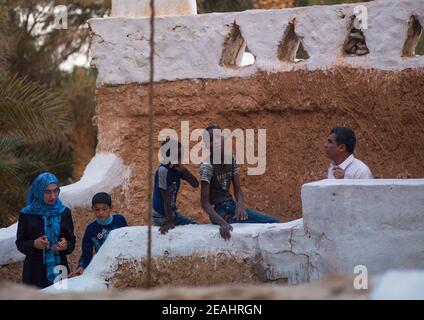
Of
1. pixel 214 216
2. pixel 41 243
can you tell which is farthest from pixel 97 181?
pixel 214 216

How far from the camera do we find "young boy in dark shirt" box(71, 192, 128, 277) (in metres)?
7.74

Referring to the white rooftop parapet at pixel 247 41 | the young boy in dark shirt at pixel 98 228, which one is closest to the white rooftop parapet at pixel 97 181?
the white rooftop parapet at pixel 247 41

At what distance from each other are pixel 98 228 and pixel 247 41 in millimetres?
2014

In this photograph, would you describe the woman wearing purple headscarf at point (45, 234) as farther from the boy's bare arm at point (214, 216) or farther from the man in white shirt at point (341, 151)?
the man in white shirt at point (341, 151)

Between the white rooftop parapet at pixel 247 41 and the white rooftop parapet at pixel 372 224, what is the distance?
1.96 m

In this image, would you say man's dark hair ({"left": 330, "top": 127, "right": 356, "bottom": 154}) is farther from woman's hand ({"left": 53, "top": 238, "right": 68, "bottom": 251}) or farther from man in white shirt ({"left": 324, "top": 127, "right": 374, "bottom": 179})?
woman's hand ({"left": 53, "top": 238, "right": 68, "bottom": 251})

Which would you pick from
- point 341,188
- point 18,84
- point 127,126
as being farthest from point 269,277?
point 18,84

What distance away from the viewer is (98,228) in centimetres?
777

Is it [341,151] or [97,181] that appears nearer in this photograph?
[341,151]

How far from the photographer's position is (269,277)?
6.73 m

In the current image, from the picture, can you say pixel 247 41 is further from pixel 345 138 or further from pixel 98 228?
pixel 98 228

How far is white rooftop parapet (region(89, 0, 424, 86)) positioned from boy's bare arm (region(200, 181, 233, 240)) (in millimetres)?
1704

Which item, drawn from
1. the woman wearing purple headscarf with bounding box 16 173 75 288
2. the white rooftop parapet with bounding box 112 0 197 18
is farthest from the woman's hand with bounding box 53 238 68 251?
the white rooftop parapet with bounding box 112 0 197 18
